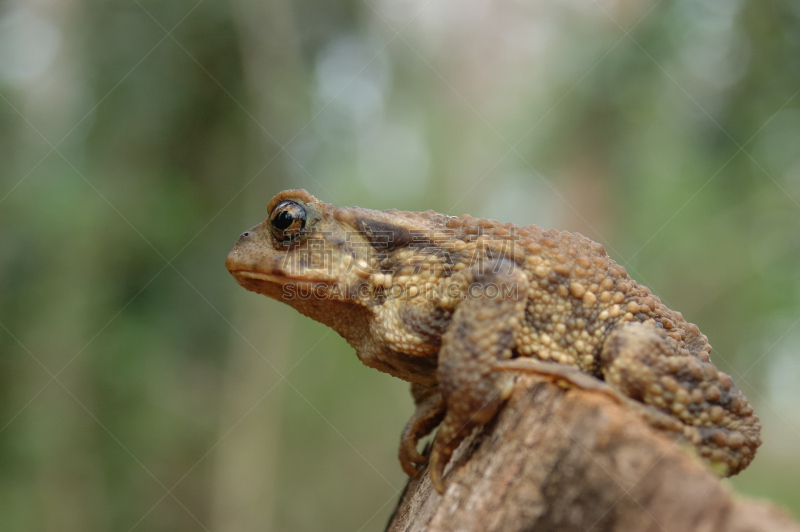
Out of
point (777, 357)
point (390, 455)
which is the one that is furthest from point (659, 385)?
point (390, 455)

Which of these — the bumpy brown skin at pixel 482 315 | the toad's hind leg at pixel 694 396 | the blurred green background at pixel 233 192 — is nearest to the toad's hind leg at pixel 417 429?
the bumpy brown skin at pixel 482 315

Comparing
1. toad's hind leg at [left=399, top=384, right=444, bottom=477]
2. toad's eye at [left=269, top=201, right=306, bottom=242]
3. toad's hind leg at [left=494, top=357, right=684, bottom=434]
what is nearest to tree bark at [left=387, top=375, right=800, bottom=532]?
toad's hind leg at [left=494, top=357, right=684, bottom=434]

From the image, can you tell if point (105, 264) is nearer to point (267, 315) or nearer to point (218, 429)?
point (267, 315)

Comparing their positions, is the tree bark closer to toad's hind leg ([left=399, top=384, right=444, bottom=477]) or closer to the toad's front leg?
the toad's front leg

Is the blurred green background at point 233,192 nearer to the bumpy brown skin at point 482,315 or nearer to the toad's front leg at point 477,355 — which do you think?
the bumpy brown skin at point 482,315

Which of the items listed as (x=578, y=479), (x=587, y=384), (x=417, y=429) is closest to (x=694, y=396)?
(x=587, y=384)
